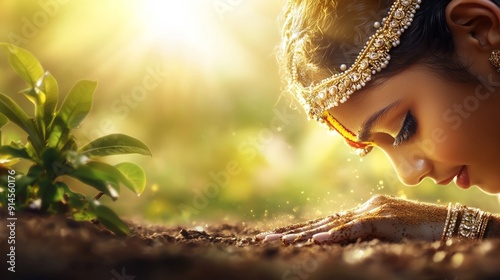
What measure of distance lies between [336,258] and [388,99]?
44 centimetres

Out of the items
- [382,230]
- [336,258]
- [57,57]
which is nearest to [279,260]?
[336,258]

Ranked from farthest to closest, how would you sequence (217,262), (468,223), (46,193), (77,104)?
1. (468,223)
2. (77,104)
3. (46,193)
4. (217,262)

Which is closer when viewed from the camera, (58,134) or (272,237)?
(58,134)

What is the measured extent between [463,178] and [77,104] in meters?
0.70

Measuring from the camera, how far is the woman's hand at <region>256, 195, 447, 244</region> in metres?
0.96

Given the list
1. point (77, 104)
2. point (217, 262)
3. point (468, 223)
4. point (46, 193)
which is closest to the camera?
point (217, 262)

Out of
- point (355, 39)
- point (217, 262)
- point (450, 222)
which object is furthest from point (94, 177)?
point (450, 222)

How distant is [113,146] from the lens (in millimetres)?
957

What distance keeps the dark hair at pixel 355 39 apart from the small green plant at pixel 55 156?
0.36 metres

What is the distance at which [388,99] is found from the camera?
1.00 m

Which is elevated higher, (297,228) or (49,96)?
(49,96)

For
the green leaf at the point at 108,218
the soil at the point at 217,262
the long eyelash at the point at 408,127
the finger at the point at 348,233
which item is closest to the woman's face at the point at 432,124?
the long eyelash at the point at 408,127

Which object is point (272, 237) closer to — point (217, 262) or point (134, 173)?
point (134, 173)

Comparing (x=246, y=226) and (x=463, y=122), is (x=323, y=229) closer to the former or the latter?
(x=463, y=122)
